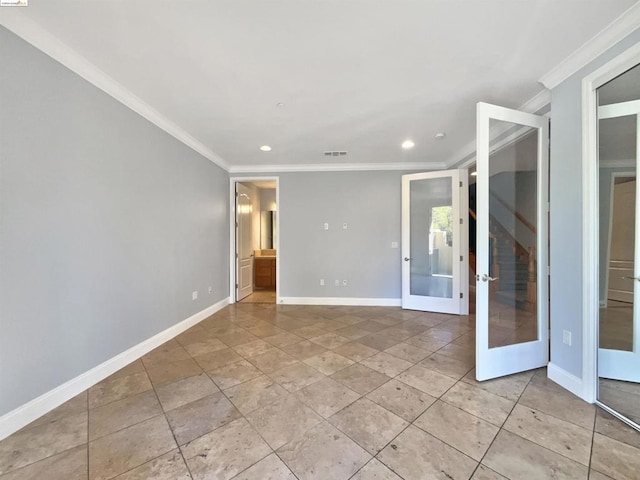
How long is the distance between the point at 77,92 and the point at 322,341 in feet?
10.8

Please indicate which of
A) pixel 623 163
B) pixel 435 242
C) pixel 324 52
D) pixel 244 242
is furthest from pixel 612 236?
pixel 244 242

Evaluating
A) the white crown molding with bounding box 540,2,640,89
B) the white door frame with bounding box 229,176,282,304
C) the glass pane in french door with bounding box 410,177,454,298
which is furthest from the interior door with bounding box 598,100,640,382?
the white door frame with bounding box 229,176,282,304

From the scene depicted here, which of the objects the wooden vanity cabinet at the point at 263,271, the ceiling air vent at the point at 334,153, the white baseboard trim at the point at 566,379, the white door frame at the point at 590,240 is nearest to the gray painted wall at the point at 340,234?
the ceiling air vent at the point at 334,153

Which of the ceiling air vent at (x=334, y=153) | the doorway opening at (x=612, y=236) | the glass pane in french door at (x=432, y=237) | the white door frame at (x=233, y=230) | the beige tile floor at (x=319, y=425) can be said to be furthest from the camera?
the white door frame at (x=233, y=230)

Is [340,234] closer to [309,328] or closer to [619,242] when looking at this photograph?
[309,328]

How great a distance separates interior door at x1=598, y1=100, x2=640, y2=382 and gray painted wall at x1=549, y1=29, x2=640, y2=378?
33 cm

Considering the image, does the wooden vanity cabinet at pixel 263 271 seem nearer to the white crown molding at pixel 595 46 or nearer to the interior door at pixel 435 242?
the interior door at pixel 435 242

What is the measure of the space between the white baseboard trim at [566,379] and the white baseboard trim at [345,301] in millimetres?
2543

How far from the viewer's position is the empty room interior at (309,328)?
59.6 inches

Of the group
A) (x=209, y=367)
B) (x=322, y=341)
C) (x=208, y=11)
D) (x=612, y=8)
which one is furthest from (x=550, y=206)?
(x=209, y=367)

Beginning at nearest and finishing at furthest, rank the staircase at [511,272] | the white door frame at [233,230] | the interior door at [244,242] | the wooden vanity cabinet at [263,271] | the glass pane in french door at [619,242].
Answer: the glass pane in french door at [619,242] < the staircase at [511,272] < the white door frame at [233,230] < the interior door at [244,242] < the wooden vanity cabinet at [263,271]

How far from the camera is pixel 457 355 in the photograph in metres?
2.68

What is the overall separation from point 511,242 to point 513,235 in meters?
0.08

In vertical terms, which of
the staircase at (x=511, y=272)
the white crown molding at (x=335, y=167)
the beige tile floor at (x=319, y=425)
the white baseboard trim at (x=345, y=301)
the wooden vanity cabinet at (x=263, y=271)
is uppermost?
the white crown molding at (x=335, y=167)
